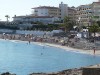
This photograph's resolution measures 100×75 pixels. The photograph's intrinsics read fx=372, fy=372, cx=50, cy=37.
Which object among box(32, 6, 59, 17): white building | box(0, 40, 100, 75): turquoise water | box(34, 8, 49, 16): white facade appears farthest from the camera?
box(34, 8, 49, 16): white facade

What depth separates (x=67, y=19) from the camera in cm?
9994

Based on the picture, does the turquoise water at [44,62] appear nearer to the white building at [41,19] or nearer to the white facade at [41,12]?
the white building at [41,19]

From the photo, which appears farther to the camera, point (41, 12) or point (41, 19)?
point (41, 12)

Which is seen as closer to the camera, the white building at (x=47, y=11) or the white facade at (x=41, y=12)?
the white building at (x=47, y=11)

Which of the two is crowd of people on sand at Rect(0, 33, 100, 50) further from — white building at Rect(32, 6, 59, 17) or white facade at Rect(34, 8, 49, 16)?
white building at Rect(32, 6, 59, 17)

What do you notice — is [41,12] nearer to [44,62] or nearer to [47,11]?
[47,11]

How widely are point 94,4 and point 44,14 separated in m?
24.0

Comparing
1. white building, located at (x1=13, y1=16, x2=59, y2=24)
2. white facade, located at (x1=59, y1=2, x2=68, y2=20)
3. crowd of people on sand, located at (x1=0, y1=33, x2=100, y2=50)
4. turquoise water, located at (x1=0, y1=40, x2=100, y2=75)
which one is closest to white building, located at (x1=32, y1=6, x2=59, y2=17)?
white facade, located at (x1=59, y1=2, x2=68, y2=20)

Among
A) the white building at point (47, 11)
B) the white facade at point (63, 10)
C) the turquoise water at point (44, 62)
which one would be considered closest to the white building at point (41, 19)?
the white building at point (47, 11)

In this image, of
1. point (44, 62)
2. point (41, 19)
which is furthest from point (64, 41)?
point (41, 19)

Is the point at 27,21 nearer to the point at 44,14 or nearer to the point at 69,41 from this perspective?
the point at 44,14

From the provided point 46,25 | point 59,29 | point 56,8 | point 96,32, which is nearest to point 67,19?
point 59,29

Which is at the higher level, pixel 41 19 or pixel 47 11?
pixel 47 11

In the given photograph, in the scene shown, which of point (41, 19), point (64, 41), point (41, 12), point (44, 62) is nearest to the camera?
point (44, 62)
